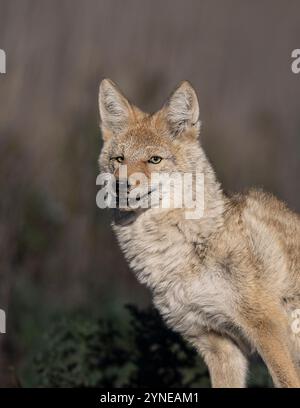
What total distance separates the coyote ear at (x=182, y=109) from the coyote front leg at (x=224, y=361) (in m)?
1.27

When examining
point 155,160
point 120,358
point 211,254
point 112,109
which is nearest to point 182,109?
point 155,160

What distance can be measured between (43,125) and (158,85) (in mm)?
1584

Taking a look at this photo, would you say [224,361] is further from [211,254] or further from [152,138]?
[152,138]

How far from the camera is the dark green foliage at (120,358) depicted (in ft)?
22.9

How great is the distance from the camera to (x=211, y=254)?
4.81 m

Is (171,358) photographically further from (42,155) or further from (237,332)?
(42,155)

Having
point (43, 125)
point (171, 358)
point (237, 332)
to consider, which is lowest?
point (171, 358)

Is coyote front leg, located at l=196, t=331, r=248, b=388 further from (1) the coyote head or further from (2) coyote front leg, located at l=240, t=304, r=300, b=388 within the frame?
(1) the coyote head

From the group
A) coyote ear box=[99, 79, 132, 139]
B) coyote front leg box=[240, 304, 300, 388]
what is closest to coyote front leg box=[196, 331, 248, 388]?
coyote front leg box=[240, 304, 300, 388]

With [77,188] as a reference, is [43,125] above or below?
above

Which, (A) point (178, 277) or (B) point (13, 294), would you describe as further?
(B) point (13, 294)

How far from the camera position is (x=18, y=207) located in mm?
9266

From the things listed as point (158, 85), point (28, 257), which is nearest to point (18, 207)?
point (28, 257)
